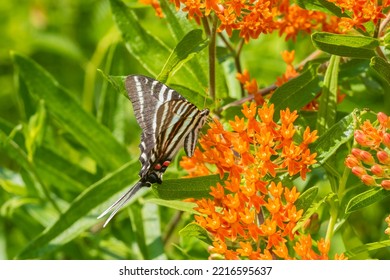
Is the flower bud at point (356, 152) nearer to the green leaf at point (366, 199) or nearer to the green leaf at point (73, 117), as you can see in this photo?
the green leaf at point (366, 199)

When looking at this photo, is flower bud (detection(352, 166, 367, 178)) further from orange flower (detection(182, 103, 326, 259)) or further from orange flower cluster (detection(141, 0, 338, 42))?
orange flower cluster (detection(141, 0, 338, 42))

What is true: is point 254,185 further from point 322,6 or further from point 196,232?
point 322,6

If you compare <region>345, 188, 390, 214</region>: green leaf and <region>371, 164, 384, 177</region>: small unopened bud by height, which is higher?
<region>371, 164, 384, 177</region>: small unopened bud

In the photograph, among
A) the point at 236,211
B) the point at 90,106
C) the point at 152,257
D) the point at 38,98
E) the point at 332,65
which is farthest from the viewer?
the point at 90,106

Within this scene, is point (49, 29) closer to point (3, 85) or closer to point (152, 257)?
point (3, 85)

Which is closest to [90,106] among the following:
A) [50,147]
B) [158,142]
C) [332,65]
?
[50,147]

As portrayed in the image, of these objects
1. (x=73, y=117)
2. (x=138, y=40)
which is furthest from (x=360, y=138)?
(x=73, y=117)

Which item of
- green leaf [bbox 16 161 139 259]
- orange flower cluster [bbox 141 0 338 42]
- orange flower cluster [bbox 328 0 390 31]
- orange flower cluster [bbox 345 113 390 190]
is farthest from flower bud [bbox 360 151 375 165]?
green leaf [bbox 16 161 139 259]
